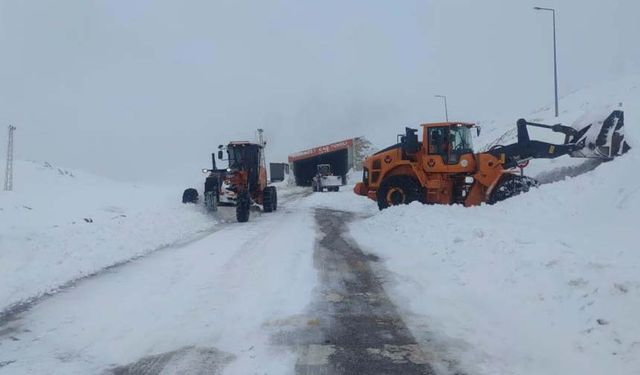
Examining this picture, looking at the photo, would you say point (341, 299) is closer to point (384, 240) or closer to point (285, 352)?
point (285, 352)

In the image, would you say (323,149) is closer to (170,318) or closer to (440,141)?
(440,141)

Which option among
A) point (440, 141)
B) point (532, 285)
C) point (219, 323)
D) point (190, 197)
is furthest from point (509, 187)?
point (219, 323)

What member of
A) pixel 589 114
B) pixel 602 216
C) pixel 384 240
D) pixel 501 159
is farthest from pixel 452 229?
pixel 589 114

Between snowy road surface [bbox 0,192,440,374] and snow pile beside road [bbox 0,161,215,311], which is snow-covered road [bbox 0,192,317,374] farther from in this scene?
snow pile beside road [bbox 0,161,215,311]

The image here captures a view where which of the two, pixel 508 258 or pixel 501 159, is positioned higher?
pixel 501 159

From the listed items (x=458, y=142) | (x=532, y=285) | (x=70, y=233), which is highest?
(x=458, y=142)

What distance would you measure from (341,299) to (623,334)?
3450mm

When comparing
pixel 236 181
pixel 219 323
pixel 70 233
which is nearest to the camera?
pixel 219 323

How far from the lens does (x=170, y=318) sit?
21.9ft

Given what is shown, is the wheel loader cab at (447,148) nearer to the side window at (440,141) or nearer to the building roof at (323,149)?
the side window at (440,141)

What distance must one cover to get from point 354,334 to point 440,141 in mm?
13202

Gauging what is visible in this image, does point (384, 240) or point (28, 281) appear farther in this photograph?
point (384, 240)

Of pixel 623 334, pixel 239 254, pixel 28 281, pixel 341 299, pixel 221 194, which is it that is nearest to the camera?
pixel 623 334

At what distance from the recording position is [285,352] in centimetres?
Result: 546
